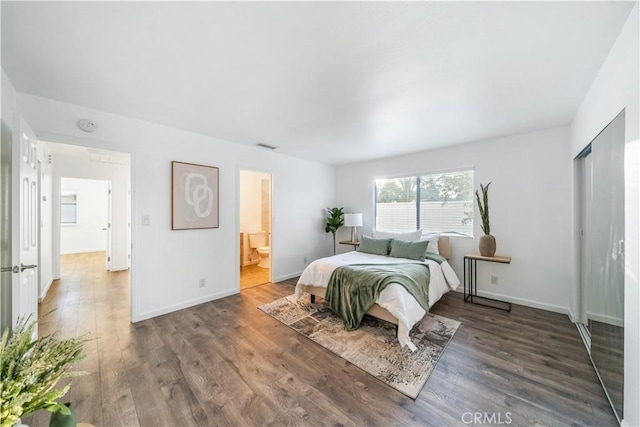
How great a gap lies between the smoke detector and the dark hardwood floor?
2185mm

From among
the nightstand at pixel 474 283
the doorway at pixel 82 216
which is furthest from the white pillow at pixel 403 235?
the doorway at pixel 82 216

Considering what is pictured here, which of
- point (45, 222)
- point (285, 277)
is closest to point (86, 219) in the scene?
point (45, 222)

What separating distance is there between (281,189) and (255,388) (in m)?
3.23

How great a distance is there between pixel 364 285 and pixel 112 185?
20.0ft

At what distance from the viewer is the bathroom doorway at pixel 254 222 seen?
5.69 metres

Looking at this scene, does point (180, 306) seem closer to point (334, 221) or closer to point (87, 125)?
point (87, 125)

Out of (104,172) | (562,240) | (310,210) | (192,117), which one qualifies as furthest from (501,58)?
(104,172)

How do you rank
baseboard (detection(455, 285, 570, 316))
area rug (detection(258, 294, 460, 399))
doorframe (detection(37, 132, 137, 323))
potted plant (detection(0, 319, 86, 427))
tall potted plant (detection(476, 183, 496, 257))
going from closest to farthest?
potted plant (detection(0, 319, 86, 427)) → area rug (detection(258, 294, 460, 399)) → doorframe (detection(37, 132, 137, 323)) → baseboard (detection(455, 285, 570, 316)) → tall potted plant (detection(476, 183, 496, 257))

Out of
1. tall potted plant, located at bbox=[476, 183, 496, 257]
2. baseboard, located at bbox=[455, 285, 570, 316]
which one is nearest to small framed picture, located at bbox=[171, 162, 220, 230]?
tall potted plant, located at bbox=[476, 183, 496, 257]

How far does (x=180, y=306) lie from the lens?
10.6ft

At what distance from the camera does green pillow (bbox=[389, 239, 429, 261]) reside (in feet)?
11.5

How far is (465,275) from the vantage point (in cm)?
375

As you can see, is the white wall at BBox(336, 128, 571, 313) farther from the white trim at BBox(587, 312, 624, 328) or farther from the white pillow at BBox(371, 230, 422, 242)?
the white trim at BBox(587, 312, 624, 328)

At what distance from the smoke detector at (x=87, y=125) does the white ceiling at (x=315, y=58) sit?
0.58ft
